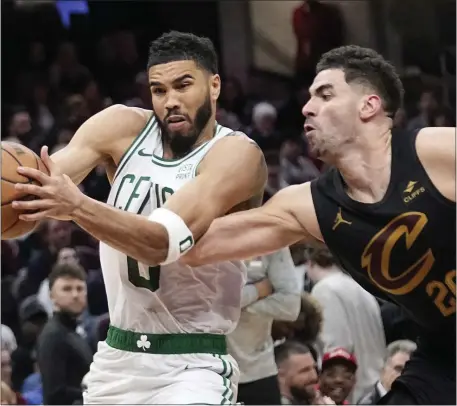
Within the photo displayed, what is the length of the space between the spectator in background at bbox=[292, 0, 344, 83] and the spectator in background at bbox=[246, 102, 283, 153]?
0.70 metres

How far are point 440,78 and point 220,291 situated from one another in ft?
23.9

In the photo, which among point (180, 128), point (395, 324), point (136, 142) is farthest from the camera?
point (395, 324)

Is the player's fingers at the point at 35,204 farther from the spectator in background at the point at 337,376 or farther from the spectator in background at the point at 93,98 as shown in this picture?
the spectator in background at the point at 93,98

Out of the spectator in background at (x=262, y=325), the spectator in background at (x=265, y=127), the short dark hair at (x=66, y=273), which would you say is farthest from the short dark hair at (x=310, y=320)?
the spectator in background at (x=265, y=127)

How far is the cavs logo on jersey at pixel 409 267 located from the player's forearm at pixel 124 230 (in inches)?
27.9

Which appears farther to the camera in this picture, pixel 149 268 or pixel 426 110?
pixel 426 110

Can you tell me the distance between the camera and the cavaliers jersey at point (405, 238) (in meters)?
3.47

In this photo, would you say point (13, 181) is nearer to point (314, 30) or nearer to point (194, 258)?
point (194, 258)

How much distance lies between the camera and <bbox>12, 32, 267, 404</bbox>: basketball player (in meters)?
3.76

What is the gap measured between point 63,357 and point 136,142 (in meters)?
2.01

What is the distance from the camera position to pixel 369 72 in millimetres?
3717

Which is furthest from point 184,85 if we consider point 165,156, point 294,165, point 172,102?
point 294,165

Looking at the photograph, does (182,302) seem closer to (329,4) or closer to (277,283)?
(277,283)

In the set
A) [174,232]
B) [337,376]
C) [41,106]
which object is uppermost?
[174,232]
